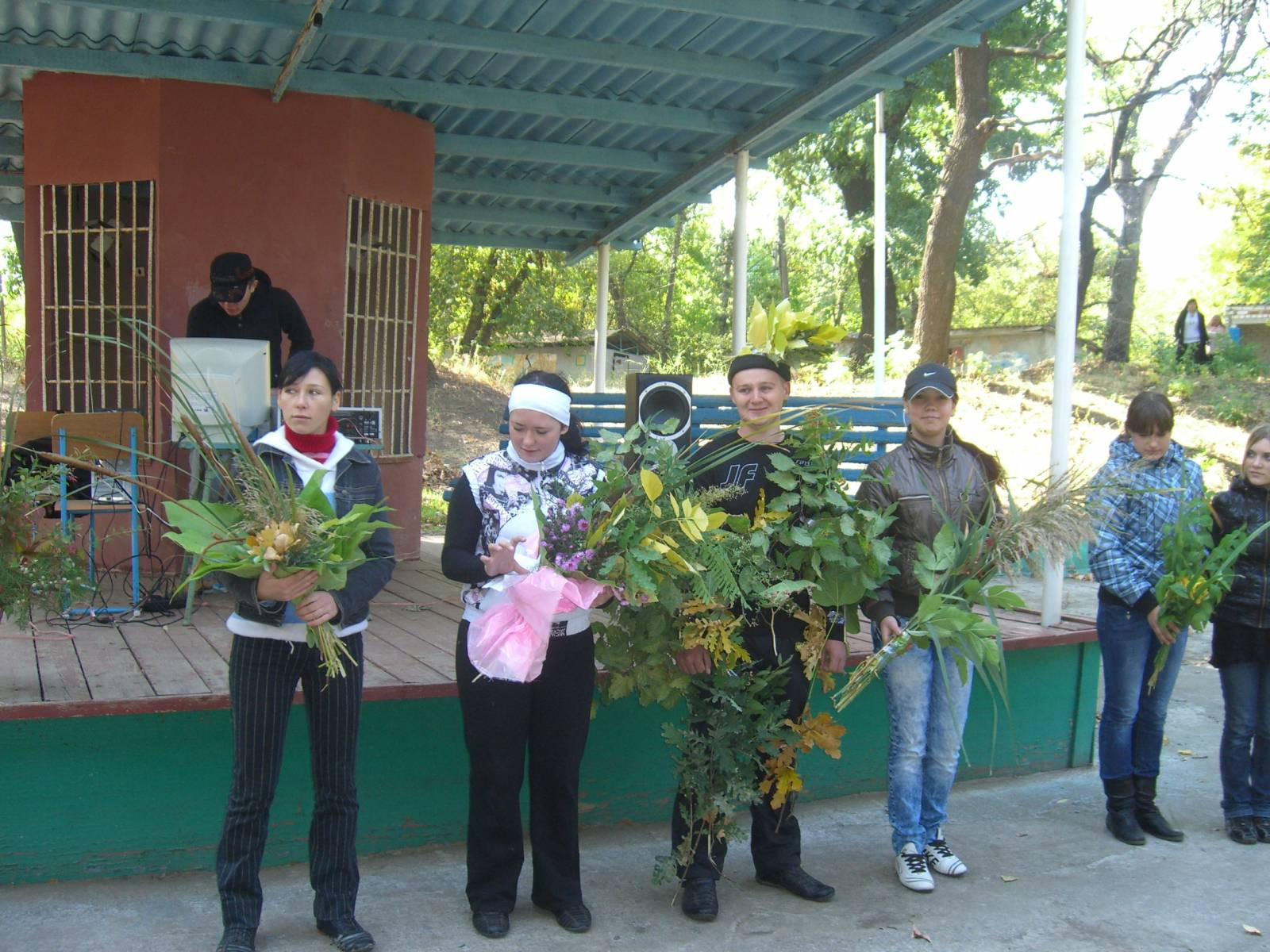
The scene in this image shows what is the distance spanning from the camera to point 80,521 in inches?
265

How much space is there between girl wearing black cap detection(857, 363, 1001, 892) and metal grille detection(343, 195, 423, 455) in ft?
16.2

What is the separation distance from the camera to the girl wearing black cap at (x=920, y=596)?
3.92m

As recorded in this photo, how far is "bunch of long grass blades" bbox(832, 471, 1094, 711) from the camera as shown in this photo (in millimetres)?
3598

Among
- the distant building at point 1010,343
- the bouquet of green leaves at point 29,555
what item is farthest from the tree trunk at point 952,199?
the bouquet of green leaves at point 29,555

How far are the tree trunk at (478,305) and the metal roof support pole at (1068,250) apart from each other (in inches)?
818

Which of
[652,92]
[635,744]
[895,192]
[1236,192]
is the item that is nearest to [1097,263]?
[1236,192]

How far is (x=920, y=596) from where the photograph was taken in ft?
13.0

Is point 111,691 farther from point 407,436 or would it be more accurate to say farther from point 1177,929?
point 407,436

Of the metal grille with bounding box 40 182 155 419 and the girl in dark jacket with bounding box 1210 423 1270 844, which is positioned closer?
the girl in dark jacket with bounding box 1210 423 1270 844

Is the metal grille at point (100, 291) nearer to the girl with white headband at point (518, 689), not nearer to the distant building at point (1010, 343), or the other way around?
the girl with white headband at point (518, 689)

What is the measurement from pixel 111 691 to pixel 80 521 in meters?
3.17

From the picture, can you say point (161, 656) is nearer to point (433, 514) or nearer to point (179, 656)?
point (179, 656)

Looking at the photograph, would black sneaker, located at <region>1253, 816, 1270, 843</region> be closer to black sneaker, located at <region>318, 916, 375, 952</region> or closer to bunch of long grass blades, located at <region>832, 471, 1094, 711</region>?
bunch of long grass blades, located at <region>832, 471, 1094, 711</region>

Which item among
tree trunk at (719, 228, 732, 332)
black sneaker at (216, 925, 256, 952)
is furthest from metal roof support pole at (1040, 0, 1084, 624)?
tree trunk at (719, 228, 732, 332)
